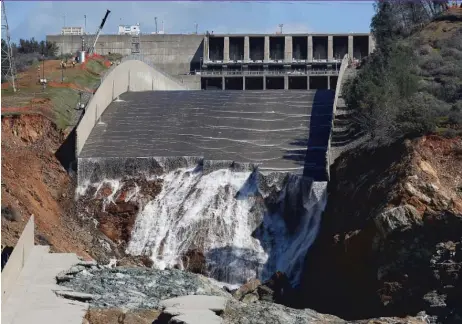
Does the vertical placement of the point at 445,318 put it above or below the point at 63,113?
below

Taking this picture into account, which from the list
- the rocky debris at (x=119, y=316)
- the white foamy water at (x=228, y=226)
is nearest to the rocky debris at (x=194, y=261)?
the white foamy water at (x=228, y=226)

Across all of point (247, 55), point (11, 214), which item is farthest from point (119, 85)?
point (247, 55)

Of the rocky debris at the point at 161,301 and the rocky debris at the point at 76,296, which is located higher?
the rocky debris at the point at 76,296

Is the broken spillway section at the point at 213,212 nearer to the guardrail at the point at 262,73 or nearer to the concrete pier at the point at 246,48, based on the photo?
the guardrail at the point at 262,73

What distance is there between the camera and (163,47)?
10706 cm

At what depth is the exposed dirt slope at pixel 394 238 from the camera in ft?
128

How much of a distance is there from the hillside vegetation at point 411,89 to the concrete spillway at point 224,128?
309 centimetres

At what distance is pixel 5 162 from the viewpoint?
53.2m

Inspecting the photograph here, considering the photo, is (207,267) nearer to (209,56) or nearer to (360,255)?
(360,255)

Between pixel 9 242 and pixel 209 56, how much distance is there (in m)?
69.1

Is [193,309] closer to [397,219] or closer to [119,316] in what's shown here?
[119,316]

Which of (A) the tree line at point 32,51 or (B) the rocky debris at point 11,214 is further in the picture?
(A) the tree line at point 32,51

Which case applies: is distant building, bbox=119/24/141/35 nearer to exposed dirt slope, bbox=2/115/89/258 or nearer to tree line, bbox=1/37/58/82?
tree line, bbox=1/37/58/82

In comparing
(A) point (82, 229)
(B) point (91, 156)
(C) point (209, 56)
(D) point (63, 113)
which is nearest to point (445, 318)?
(A) point (82, 229)
